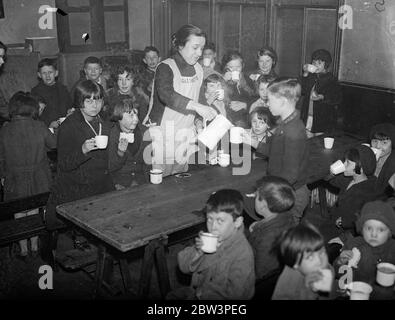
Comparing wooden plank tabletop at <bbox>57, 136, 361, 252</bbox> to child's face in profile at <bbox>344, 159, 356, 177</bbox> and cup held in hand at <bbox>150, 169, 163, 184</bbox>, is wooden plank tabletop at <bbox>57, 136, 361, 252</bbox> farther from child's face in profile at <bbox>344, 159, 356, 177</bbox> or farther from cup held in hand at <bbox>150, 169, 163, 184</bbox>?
child's face in profile at <bbox>344, 159, 356, 177</bbox>

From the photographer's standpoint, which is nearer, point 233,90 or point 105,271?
point 105,271

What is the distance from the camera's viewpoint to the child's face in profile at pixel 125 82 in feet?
21.7

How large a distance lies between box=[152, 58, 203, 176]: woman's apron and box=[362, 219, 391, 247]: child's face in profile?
2.33m

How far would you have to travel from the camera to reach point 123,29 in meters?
11.6

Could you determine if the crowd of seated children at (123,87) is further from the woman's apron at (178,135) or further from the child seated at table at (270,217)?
the child seated at table at (270,217)

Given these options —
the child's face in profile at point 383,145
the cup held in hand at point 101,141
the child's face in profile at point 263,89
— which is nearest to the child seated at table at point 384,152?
the child's face in profile at point 383,145

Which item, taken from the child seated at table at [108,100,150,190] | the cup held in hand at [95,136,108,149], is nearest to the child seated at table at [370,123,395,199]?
the child seated at table at [108,100,150,190]

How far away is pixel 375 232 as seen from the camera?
3984 mm

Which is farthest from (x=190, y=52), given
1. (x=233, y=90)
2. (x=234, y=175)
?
(x=233, y=90)

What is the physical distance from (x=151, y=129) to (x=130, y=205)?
4.94ft

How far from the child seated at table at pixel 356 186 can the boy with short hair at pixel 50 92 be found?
443 centimetres

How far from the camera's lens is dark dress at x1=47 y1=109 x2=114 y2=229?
16.0ft
